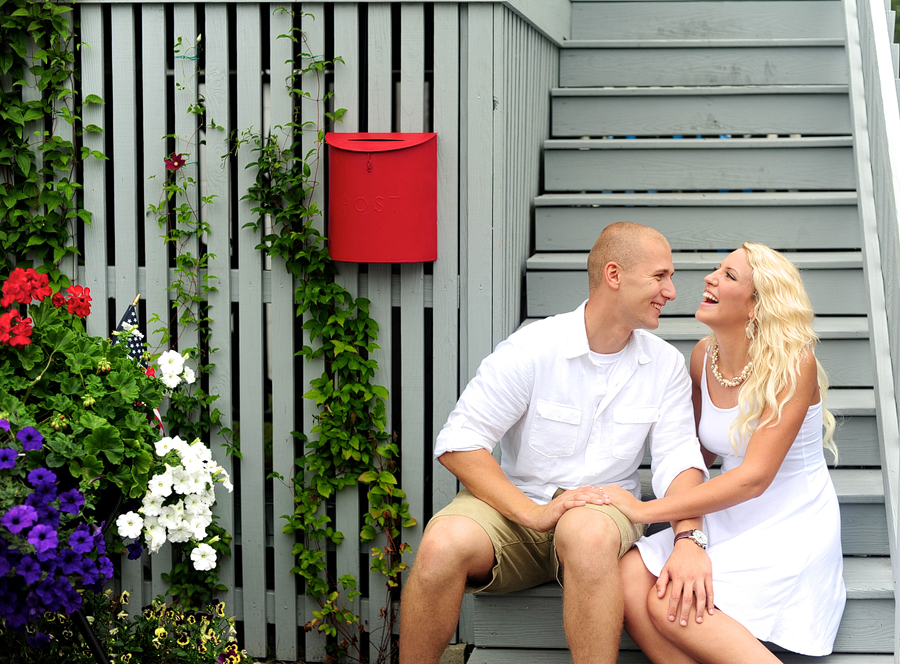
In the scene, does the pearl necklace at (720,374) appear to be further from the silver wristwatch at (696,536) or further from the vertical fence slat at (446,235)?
the vertical fence slat at (446,235)

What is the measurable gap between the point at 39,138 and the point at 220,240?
0.70m

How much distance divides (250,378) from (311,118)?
905 millimetres

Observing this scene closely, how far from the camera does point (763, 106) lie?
4168 millimetres

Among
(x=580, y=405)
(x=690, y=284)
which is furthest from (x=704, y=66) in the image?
(x=580, y=405)

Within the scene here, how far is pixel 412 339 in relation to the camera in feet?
10.1

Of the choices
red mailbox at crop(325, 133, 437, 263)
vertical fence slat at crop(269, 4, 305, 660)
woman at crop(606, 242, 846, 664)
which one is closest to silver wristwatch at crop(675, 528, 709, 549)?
woman at crop(606, 242, 846, 664)

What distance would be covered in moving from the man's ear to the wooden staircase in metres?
0.79

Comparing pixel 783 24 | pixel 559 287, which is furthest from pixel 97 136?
pixel 783 24

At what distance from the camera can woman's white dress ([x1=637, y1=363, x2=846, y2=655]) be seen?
2.38 m

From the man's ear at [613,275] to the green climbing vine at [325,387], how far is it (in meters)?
0.85

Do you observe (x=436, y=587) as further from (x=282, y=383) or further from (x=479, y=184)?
(x=479, y=184)

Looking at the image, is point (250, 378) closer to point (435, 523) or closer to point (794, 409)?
point (435, 523)

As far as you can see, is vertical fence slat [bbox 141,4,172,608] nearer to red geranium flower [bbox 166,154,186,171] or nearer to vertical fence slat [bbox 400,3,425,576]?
red geranium flower [bbox 166,154,186,171]

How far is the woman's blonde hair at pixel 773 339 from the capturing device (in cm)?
240
